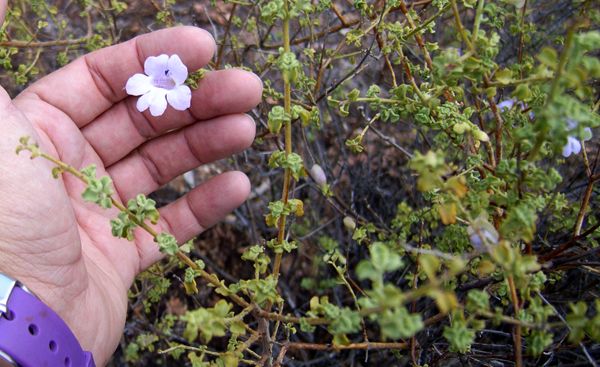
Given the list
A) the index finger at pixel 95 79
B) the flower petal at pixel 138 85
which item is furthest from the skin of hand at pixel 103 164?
the flower petal at pixel 138 85

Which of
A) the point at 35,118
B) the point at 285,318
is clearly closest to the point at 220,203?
the point at 35,118

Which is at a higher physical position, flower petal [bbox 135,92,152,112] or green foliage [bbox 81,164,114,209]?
green foliage [bbox 81,164,114,209]

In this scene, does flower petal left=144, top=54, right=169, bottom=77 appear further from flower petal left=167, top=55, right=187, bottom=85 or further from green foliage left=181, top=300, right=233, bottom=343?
green foliage left=181, top=300, right=233, bottom=343

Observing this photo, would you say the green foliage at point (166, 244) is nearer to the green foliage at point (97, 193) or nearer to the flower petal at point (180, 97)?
the green foliage at point (97, 193)

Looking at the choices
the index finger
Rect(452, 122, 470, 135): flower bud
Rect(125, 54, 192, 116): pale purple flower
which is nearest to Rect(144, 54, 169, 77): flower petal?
Rect(125, 54, 192, 116): pale purple flower

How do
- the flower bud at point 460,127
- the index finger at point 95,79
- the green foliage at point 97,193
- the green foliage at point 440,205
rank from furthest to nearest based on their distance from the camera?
the index finger at point 95,79 < the flower bud at point 460,127 < the green foliage at point 97,193 < the green foliage at point 440,205

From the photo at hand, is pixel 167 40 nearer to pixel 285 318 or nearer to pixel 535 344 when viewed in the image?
pixel 285 318
